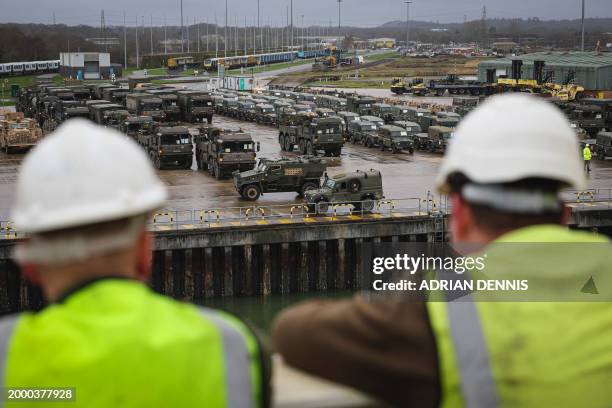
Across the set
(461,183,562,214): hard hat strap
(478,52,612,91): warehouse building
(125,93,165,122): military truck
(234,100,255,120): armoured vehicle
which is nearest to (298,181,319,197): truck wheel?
(125,93,165,122): military truck

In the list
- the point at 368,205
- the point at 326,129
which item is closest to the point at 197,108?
the point at 326,129

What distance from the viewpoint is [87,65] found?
131m

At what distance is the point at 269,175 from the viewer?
117 feet

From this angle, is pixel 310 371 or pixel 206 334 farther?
pixel 310 371

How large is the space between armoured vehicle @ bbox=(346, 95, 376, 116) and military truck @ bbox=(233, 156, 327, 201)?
35625 millimetres

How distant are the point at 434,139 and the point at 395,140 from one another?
199 centimetres

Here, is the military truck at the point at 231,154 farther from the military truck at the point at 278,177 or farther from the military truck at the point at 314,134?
the military truck at the point at 314,134

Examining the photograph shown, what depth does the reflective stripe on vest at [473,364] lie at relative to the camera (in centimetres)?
300

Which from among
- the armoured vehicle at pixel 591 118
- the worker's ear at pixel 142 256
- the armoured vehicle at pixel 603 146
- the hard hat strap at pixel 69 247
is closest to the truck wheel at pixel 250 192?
the armoured vehicle at pixel 603 146

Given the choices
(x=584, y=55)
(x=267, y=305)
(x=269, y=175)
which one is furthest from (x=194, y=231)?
(x=584, y=55)

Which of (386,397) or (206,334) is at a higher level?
(206,334)

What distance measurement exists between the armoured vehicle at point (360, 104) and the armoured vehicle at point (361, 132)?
557 inches

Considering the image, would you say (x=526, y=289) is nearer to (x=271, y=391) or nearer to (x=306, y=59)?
(x=271, y=391)

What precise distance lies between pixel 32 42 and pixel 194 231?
133496 mm
